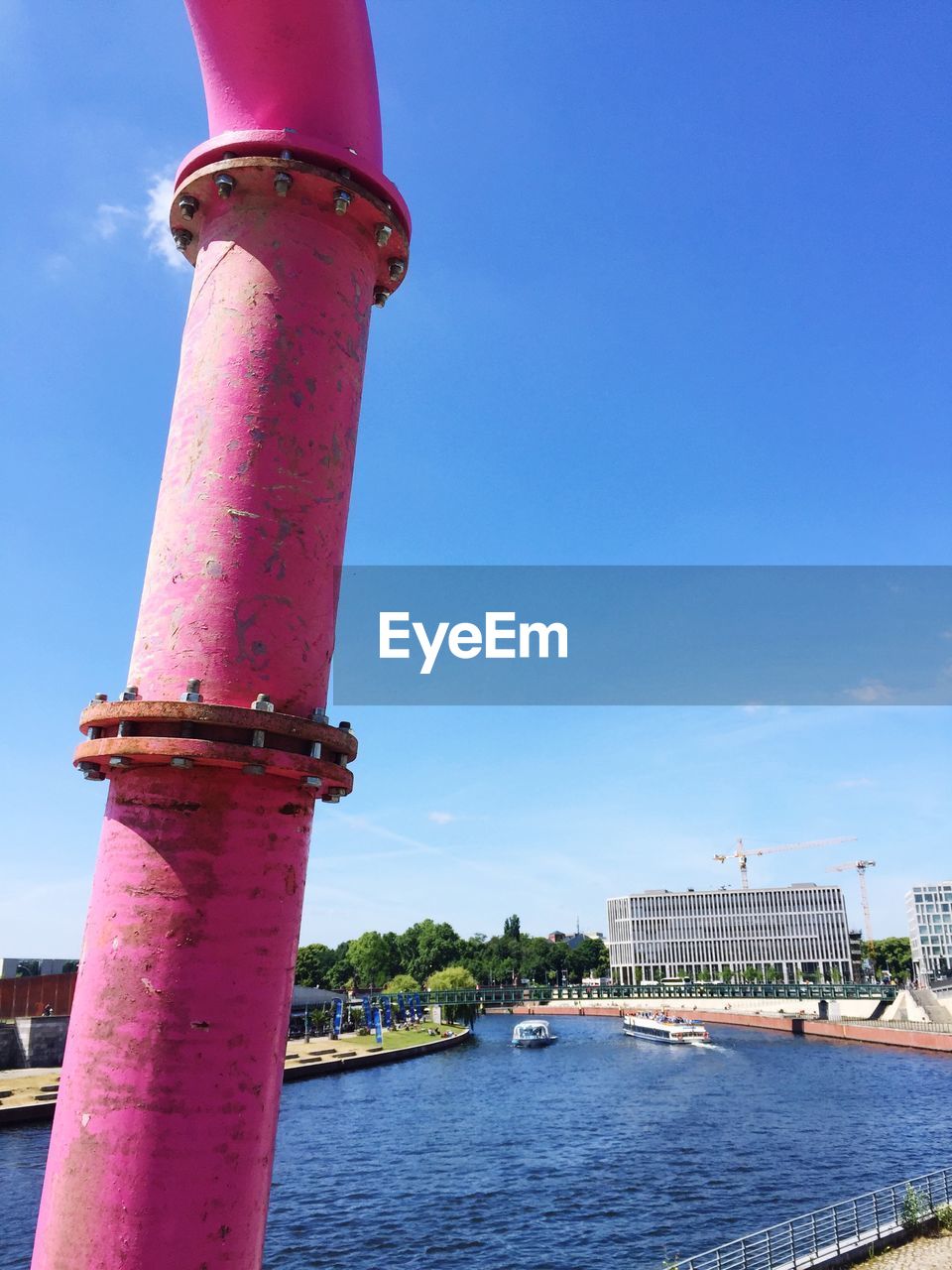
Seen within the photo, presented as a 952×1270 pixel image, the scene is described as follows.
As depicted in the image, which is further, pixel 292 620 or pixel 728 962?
pixel 728 962

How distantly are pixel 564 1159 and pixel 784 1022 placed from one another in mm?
90397

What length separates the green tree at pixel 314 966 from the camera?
161 metres

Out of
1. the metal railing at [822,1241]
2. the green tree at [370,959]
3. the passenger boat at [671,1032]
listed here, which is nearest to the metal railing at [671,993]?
the green tree at [370,959]

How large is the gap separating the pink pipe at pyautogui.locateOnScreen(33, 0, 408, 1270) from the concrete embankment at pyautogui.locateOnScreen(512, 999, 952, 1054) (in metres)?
97.4

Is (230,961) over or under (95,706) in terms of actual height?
under

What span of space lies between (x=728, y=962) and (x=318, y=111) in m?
217

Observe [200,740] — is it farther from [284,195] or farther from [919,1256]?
[919,1256]

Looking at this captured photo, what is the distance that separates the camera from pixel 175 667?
4629 mm

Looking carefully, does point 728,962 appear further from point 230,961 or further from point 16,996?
point 230,961

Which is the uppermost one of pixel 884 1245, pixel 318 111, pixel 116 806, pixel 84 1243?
pixel 318 111

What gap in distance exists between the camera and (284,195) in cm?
548

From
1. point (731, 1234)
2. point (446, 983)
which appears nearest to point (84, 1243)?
point (731, 1234)

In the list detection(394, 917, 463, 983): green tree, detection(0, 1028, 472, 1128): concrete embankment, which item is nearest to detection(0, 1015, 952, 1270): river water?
detection(0, 1028, 472, 1128): concrete embankment

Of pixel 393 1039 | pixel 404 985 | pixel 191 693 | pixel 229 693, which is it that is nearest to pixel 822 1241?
pixel 229 693
